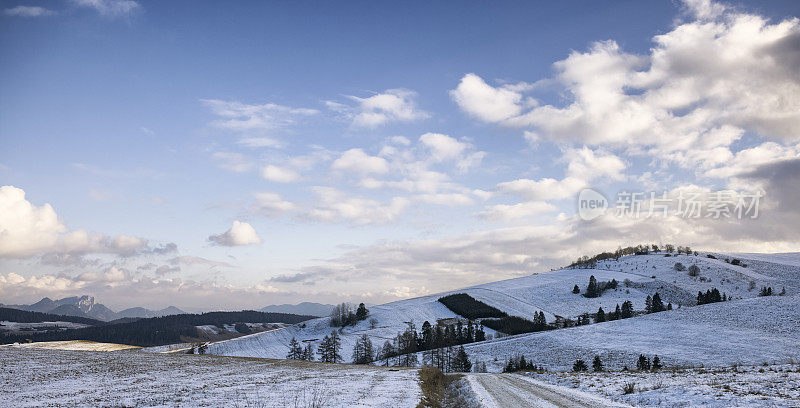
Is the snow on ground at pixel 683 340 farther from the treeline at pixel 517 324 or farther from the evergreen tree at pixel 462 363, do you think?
the treeline at pixel 517 324

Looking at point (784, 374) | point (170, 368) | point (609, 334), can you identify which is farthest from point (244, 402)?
point (609, 334)

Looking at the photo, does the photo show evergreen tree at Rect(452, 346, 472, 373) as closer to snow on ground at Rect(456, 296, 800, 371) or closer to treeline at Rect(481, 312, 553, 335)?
snow on ground at Rect(456, 296, 800, 371)

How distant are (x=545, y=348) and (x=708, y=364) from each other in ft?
110

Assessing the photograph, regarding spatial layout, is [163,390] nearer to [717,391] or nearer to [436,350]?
[717,391]

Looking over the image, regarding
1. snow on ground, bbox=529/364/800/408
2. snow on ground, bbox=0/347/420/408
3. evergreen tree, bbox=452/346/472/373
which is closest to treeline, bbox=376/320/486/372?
evergreen tree, bbox=452/346/472/373

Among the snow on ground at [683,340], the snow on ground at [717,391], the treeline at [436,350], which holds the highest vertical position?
the snow on ground at [717,391]

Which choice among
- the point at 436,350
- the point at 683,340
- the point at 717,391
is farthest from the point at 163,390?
the point at 683,340

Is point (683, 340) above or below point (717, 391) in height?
below

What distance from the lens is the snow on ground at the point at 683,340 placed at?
79.4 m

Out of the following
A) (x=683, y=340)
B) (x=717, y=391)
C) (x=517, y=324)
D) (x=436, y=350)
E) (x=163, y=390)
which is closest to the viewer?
(x=717, y=391)

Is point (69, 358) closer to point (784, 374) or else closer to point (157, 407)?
point (157, 407)

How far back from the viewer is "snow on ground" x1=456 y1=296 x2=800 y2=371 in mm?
79375

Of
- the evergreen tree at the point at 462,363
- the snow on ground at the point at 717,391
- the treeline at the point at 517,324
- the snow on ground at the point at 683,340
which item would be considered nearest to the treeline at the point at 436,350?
the evergreen tree at the point at 462,363

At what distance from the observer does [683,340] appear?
→ 3656 inches
